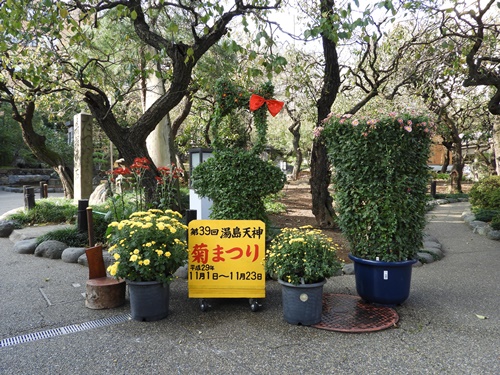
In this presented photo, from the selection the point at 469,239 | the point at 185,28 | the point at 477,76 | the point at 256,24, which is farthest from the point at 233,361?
the point at 185,28

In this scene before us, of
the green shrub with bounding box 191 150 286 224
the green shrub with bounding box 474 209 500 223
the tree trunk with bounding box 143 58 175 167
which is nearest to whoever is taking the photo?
the green shrub with bounding box 191 150 286 224

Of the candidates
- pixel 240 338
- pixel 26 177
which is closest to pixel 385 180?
pixel 240 338

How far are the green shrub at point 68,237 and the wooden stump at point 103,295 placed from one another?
3201 millimetres

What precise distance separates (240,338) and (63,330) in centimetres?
174

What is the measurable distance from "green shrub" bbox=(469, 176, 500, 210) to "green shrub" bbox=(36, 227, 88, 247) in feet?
34.2

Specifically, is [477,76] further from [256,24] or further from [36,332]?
[36,332]

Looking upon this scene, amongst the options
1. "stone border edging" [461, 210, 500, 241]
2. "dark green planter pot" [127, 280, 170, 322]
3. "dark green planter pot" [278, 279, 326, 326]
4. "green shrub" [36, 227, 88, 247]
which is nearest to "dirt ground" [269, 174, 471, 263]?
"dark green planter pot" [278, 279, 326, 326]

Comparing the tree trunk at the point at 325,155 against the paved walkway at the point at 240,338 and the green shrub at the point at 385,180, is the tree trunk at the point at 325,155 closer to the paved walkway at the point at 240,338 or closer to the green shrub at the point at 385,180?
the paved walkway at the point at 240,338

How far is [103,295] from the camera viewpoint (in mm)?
4426

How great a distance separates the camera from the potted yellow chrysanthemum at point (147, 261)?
3.96 m

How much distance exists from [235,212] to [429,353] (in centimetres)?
241

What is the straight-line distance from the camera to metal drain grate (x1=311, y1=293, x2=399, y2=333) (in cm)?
384

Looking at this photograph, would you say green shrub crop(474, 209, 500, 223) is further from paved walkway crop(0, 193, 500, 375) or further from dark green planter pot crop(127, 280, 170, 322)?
dark green planter pot crop(127, 280, 170, 322)

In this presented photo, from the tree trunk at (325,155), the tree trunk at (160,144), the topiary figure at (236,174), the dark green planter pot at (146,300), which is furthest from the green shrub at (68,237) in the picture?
the tree trunk at (325,155)
